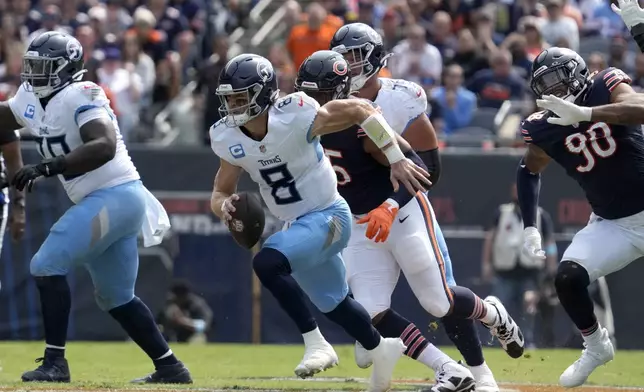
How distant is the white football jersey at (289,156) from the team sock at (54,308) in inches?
50.8

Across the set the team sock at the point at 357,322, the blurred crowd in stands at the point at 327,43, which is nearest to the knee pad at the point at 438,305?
the team sock at the point at 357,322

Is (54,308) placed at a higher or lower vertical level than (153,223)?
lower

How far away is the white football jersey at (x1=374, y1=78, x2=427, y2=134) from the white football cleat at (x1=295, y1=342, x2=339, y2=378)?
1.60 metres

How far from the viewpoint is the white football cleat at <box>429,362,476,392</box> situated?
271 inches

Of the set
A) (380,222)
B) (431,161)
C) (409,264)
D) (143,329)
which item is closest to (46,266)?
(143,329)

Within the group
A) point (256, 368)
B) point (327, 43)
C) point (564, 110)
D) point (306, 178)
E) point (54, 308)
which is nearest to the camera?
point (306, 178)

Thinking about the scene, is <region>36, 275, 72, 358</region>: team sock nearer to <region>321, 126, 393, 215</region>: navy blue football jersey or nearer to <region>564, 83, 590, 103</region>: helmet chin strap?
<region>321, 126, 393, 215</region>: navy blue football jersey

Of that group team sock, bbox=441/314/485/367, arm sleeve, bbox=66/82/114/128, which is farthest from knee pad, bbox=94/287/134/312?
team sock, bbox=441/314/485/367

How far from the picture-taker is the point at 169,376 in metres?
7.54

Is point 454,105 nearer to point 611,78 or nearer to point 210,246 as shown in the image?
point 210,246

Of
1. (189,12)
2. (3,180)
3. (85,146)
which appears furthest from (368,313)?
(189,12)

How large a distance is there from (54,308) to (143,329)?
59 cm

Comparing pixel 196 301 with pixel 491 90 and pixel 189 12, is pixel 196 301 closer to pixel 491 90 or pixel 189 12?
pixel 491 90

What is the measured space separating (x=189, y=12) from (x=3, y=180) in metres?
8.44
